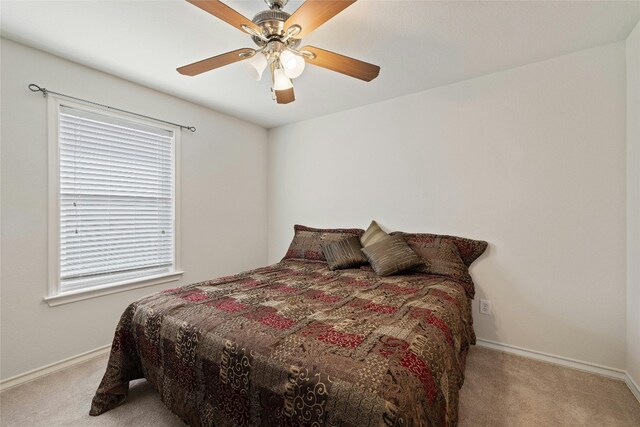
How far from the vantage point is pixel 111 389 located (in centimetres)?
161

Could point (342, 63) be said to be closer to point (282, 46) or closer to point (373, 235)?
point (282, 46)

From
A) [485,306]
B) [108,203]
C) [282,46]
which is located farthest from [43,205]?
[485,306]

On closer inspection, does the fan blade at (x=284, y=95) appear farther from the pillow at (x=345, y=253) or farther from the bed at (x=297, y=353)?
the pillow at (x=345, y=253)

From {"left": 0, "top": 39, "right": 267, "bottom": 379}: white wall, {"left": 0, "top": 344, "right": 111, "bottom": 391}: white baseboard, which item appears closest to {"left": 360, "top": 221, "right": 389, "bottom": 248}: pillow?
{"left": 0, "top": 39, "right": 267, "bottom": 379}: white wall

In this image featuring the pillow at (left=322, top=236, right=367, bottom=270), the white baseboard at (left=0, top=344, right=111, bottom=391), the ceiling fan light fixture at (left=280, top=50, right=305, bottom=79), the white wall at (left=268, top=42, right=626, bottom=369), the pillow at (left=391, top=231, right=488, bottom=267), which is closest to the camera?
the ceiling fan light fixture at (left=280, top=50, right=305, bottom=79)

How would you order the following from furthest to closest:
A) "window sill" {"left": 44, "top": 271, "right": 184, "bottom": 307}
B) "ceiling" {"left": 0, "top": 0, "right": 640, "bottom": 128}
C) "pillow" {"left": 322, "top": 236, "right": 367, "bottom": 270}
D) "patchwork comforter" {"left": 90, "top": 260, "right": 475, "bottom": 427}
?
"pillow" {"left": 322, "top": 236, "right": 367, "bottom": 270} < "window sill" {"left": 44, "top": 271, "right": 184, "bottom": 307} < "ceiling" {"left": 0, "top": 0, "right": 640, "bottom": 128} < "patchwork comforter" {"left": 90, "top": 260, "right": 475, "bottom": 427}

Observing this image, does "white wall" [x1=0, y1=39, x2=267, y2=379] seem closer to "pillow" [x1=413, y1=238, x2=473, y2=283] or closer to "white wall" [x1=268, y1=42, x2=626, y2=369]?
"white wall" [x1=268, y1=42, x2=626, y2=369]

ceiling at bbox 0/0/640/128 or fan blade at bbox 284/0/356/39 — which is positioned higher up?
ceiling at bbox 0/0/640/128

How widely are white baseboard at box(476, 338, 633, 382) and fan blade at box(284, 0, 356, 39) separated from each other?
9.03 feet

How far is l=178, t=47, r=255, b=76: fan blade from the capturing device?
152 centimetres

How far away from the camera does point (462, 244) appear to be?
7.97 feet

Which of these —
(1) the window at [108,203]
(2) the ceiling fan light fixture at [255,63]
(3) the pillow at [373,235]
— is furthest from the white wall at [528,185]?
(1) the window at [108,203]

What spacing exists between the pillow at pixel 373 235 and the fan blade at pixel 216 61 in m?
1.89

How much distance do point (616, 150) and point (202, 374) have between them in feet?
9.92
